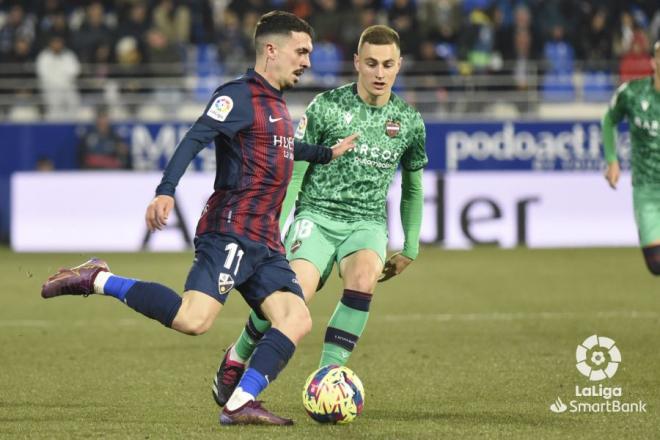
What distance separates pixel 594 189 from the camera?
17.2m

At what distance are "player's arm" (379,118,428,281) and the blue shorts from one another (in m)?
1.10

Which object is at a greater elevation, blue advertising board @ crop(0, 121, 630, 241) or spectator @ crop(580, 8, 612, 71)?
spectator @ crop(580, 8, 612, 71)

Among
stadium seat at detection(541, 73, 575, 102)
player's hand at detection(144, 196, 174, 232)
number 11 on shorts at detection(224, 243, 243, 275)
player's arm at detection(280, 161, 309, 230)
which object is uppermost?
player's hand at detection(144, 196, 174, 232)

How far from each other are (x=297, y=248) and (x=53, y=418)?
5.13 feet

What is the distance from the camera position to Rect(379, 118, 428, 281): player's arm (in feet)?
A: 23.0

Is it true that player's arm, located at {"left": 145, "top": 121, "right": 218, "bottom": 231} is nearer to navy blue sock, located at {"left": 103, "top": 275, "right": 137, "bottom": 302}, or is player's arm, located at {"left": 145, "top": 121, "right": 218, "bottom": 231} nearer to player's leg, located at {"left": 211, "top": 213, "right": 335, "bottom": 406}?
navy blue sock, located at {"left": 103, "top": 275, "right": 137, "bottom": 302}

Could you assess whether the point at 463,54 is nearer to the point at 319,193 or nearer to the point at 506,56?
the point at 506,56

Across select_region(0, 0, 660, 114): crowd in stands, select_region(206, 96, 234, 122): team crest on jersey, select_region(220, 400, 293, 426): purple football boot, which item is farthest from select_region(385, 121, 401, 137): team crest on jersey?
select_region(0, 0, 660, 114): crowd in stands

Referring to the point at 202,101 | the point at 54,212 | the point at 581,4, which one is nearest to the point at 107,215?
the point at 54,212

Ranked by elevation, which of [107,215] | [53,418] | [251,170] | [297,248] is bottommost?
[107,215]

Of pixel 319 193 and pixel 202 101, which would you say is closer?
pixel 319 193

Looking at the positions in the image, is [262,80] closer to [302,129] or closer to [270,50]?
[270,50]

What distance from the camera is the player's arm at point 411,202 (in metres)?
7.02

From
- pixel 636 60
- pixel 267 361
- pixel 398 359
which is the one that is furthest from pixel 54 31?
pixel 267 361
